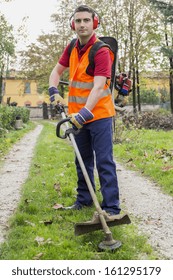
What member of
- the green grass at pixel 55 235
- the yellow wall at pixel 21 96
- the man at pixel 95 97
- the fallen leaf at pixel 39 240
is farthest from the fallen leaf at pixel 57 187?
the yellow wall at pixel 21 96

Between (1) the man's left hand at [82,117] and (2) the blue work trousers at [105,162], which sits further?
(2) the blue work trousers at [105,162]

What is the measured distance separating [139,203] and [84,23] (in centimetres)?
241

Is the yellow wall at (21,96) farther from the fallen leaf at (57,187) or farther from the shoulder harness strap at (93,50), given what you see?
the shoulder harness strap at (93,50)

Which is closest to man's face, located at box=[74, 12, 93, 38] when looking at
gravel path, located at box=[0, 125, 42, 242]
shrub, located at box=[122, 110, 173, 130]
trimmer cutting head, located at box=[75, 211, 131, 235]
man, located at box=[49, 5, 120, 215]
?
man, located at box=[49, 5, 120, 215]

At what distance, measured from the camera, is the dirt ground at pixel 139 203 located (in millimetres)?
4035

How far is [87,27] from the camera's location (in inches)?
163

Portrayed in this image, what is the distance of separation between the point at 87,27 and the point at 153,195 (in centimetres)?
264

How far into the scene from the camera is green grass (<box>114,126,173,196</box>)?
6.69m

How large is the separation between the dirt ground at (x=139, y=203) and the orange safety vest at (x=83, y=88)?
128cm

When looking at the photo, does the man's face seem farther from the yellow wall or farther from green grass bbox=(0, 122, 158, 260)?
the yellow wall

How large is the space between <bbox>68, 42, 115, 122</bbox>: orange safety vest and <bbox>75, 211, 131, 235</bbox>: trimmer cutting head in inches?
41.3

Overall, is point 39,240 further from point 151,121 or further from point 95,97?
point 151,121

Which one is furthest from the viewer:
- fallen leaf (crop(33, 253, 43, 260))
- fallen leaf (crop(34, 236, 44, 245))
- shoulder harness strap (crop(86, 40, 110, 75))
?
shoulder harness strap (crop(86, 40, 110, 75))

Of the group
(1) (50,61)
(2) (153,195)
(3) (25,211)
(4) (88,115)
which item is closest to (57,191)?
(3) (25,211)
